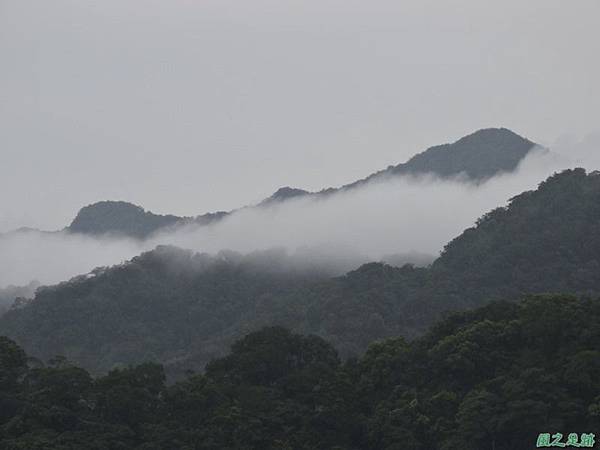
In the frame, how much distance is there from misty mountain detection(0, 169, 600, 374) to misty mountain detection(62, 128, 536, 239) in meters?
30.3

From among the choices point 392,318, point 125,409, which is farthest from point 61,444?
point 392,318

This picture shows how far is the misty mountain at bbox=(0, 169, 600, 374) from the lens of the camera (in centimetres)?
5681

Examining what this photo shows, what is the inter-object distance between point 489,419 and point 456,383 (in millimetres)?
3795

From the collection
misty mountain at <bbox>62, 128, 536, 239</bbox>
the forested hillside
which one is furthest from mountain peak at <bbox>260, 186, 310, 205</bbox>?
the forested hillside

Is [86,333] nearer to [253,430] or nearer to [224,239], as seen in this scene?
[224,239]

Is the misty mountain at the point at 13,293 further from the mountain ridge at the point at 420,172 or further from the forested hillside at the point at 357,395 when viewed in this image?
the forested hillside at the point at 357,395

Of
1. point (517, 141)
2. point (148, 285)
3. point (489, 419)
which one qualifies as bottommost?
point (489, 419)

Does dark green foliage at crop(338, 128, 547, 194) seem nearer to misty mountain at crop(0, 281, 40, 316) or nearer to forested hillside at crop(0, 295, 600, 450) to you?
misty mountain at crop(0, 281, 40, 316)

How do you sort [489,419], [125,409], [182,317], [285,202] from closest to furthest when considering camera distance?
1. [489,419]
2. [125,409]
3. [182,317]
4. [285,202]

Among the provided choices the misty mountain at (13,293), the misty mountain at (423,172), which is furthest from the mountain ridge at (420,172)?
the misty mountain at (13,293)

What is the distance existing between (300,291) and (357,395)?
36.7m

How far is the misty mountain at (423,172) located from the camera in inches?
4117

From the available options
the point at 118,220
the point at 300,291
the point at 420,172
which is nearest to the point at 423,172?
the point at 420,172

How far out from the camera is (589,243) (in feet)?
188
